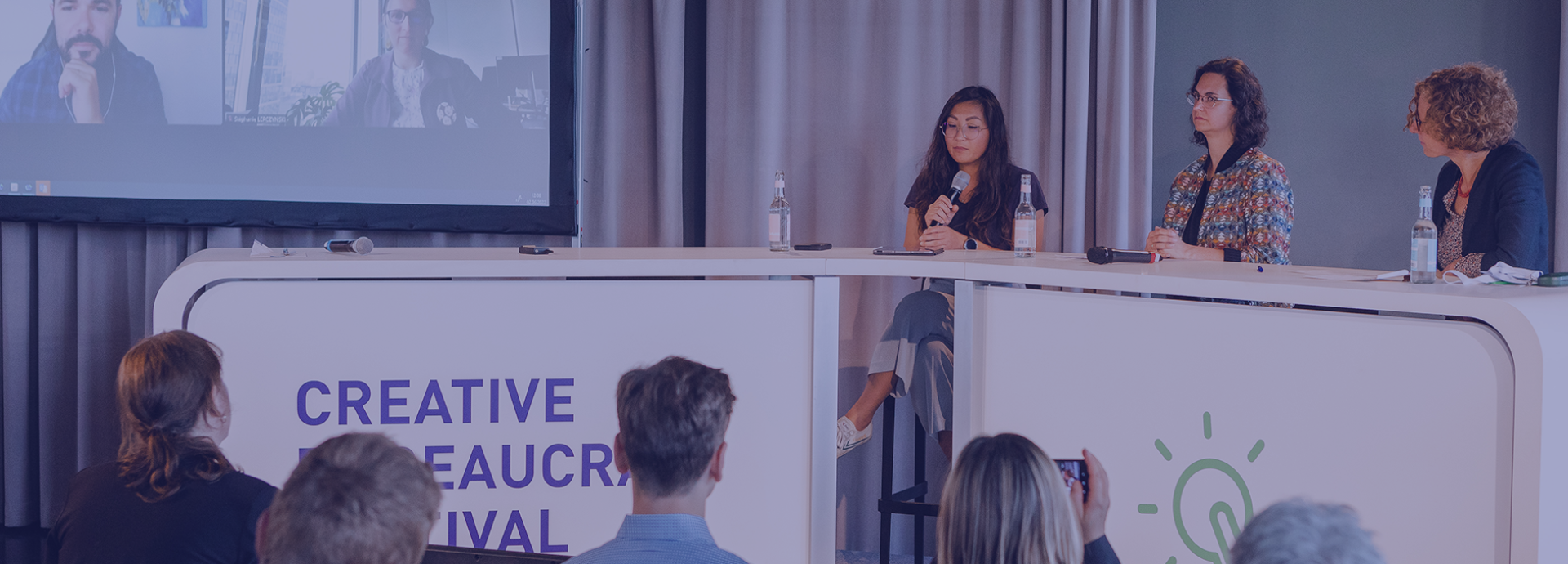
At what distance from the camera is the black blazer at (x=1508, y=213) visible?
2.20m

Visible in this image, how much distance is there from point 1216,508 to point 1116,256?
61cm

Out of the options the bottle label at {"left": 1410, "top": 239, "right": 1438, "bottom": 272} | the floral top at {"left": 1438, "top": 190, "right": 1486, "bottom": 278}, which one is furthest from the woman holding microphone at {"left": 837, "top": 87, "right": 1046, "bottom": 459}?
the bottle label at {"left": 1410, "top": 239, "right": 1438, "bottom": 272}

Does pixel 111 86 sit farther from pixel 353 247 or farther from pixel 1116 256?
pixel 1116 256

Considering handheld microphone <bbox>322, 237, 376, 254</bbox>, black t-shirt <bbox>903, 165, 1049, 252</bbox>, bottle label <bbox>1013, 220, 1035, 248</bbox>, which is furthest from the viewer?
black t-shirt <bbox>903, 165, 1049, 252</bbox>

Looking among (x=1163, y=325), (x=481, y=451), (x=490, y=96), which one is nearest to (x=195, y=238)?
(x=490, y=96)

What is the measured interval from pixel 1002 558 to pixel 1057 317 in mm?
1115

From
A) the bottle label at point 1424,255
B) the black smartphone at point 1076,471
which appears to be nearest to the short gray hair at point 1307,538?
the black smartphone at point 1076,471

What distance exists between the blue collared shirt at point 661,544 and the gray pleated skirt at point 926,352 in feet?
4.81

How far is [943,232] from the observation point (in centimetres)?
289

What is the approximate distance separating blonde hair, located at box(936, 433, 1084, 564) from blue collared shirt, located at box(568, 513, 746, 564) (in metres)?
0.24

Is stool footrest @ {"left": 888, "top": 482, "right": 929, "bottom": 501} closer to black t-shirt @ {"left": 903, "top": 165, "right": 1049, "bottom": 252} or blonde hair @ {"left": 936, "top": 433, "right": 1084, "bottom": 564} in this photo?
black t-shirt @ {"left": 903, "top": 165, "right": 1049, "bottom": 252}

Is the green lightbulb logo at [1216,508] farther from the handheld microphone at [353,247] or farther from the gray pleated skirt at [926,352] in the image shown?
the handheld microphone at [353,247]

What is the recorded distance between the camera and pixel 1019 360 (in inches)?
86.5

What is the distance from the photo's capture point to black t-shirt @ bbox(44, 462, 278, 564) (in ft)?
4.17
